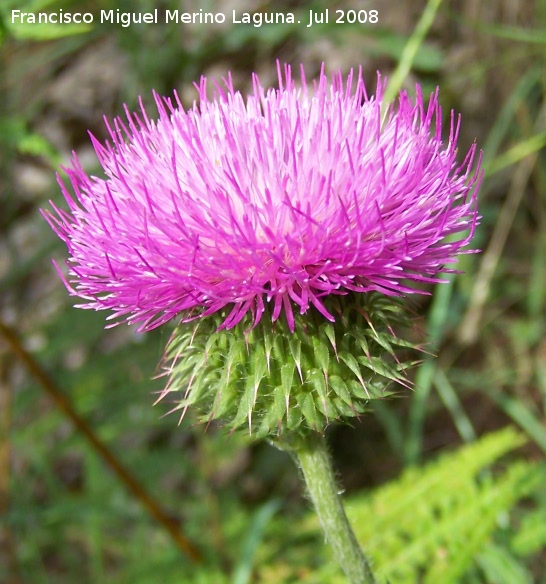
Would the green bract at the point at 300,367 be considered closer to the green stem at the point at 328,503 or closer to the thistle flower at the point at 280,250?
the thistle flower at the point at 280,250

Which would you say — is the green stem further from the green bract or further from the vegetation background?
the vegetation background

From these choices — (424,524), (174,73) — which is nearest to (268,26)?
(174,73)

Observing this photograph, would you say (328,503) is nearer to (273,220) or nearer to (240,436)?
(273,220)

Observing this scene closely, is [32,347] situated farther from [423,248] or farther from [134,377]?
[423,248]

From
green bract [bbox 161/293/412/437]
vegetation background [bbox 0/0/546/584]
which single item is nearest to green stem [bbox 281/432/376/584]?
green bract [bbox 161/293/412/437]

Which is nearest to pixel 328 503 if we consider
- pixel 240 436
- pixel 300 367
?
pixel 300 367

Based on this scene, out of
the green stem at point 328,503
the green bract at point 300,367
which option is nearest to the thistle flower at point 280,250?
the green bract at point 300,367

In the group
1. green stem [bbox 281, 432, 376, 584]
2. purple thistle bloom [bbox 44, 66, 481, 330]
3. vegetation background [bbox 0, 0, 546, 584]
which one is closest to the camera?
purple thistle bloom [bbox 44, 66, 481, 330]
